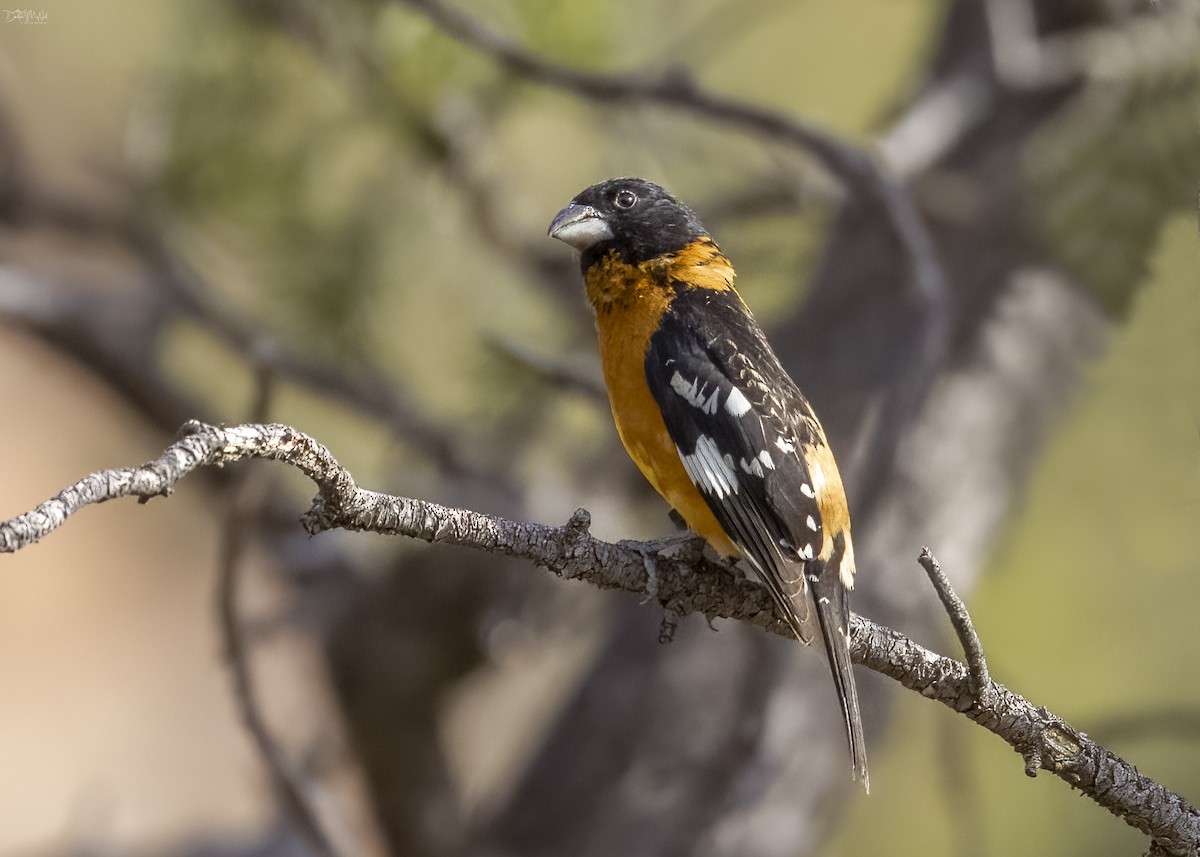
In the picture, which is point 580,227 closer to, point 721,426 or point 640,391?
point 640,391

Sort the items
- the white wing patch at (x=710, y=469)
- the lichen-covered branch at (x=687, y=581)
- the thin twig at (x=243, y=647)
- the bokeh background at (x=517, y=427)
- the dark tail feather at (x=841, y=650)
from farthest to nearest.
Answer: the bokeh background at (x=517, y=427)
the thin twig at (x=243, y=647)
the white wing patch at (x=710, y=469)
the dark tail feather at (x=841, y=650)
the lichen-covered branch at (x=687, y=581)

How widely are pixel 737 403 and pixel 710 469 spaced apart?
0.21 m

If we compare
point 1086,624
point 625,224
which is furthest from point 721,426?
point 1086,624

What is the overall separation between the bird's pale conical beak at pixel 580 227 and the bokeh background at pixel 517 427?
0.99 m

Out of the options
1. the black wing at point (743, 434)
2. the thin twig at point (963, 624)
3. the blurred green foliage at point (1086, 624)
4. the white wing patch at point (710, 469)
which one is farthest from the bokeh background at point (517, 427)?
the thin twig at point (963, 624)

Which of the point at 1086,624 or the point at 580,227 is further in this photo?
the point at 1086,624

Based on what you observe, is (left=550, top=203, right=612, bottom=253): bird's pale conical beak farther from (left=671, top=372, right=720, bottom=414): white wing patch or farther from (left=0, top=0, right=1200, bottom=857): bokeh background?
(left=0, top=0, right=1200, bottom=857): bokeh background

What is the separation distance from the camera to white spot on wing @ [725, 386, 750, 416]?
112 inches

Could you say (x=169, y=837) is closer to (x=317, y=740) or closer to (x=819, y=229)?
(x=317, y=740)

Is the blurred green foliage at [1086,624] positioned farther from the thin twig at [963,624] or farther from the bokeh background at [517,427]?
the thin twig at [963,624]

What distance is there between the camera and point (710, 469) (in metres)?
2.77

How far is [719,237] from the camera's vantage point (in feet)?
18.9

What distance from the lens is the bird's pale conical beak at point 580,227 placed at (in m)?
3.36

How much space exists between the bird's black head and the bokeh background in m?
1.00
